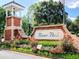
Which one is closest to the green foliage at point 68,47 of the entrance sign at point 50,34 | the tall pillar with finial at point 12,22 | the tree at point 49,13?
the entrance sign at point 50,34

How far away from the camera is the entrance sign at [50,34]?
21978mm

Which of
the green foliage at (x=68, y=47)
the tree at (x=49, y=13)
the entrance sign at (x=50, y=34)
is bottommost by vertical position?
the green foliage at (x=68, y=47)

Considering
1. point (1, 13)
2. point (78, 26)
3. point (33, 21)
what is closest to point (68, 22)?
point (78, 26)

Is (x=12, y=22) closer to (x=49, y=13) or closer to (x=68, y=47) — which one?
(x=68, y=47)

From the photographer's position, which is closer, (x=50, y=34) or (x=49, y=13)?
(x=50, y=34)

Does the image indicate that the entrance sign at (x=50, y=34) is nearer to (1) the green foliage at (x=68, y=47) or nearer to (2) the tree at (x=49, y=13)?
(1) the green foliage at (x=68, y=47)

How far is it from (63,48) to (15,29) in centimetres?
1208

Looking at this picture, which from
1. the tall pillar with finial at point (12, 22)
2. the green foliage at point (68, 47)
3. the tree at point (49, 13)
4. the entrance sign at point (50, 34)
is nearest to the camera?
the green foliage at point (68, 47)

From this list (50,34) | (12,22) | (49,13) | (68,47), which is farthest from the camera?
(49,13)

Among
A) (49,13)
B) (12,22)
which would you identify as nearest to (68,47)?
(12,22)

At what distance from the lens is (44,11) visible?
4984 cm

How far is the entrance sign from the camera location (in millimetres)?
21978

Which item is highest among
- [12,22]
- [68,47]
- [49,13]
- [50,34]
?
[49,13]

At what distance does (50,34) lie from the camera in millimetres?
22984
